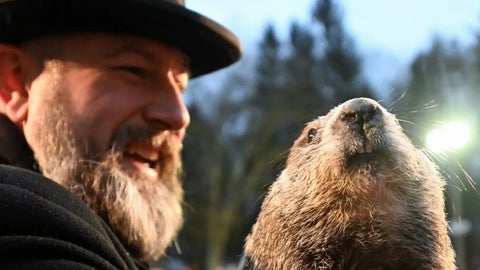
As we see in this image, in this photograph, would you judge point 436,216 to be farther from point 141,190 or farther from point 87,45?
point 87,45

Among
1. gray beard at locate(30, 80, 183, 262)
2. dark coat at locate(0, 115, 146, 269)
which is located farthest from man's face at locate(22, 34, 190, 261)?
dark coat at locate(0, 115, 146, 269)

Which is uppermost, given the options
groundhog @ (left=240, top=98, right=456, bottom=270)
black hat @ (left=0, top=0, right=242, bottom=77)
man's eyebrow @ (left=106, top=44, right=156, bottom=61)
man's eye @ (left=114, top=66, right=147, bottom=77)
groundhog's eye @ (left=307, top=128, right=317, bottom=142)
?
black hat @ (left=0, top=0, right=242, bottom=77)

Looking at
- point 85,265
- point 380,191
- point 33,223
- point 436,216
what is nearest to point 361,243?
point 380,191

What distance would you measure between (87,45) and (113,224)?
79cm

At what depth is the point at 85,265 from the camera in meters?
2.05

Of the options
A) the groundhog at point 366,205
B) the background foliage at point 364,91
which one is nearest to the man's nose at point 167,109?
the background foliage at point 364,91

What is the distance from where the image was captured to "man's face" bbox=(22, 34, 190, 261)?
2.90 meters

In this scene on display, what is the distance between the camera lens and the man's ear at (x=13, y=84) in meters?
3.02

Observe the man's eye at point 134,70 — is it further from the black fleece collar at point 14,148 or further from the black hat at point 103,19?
the black fleece collar at point 14,148

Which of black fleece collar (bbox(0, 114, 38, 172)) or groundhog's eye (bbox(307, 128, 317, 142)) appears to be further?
black fleece collar (bbox(0, 114, 38, 172))

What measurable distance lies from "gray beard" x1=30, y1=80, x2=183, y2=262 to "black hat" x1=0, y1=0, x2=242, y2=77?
1.01 ft

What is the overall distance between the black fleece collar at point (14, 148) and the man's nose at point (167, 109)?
0.52m

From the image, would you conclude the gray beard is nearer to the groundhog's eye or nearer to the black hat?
the black hat

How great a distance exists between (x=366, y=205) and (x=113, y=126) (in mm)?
1415
